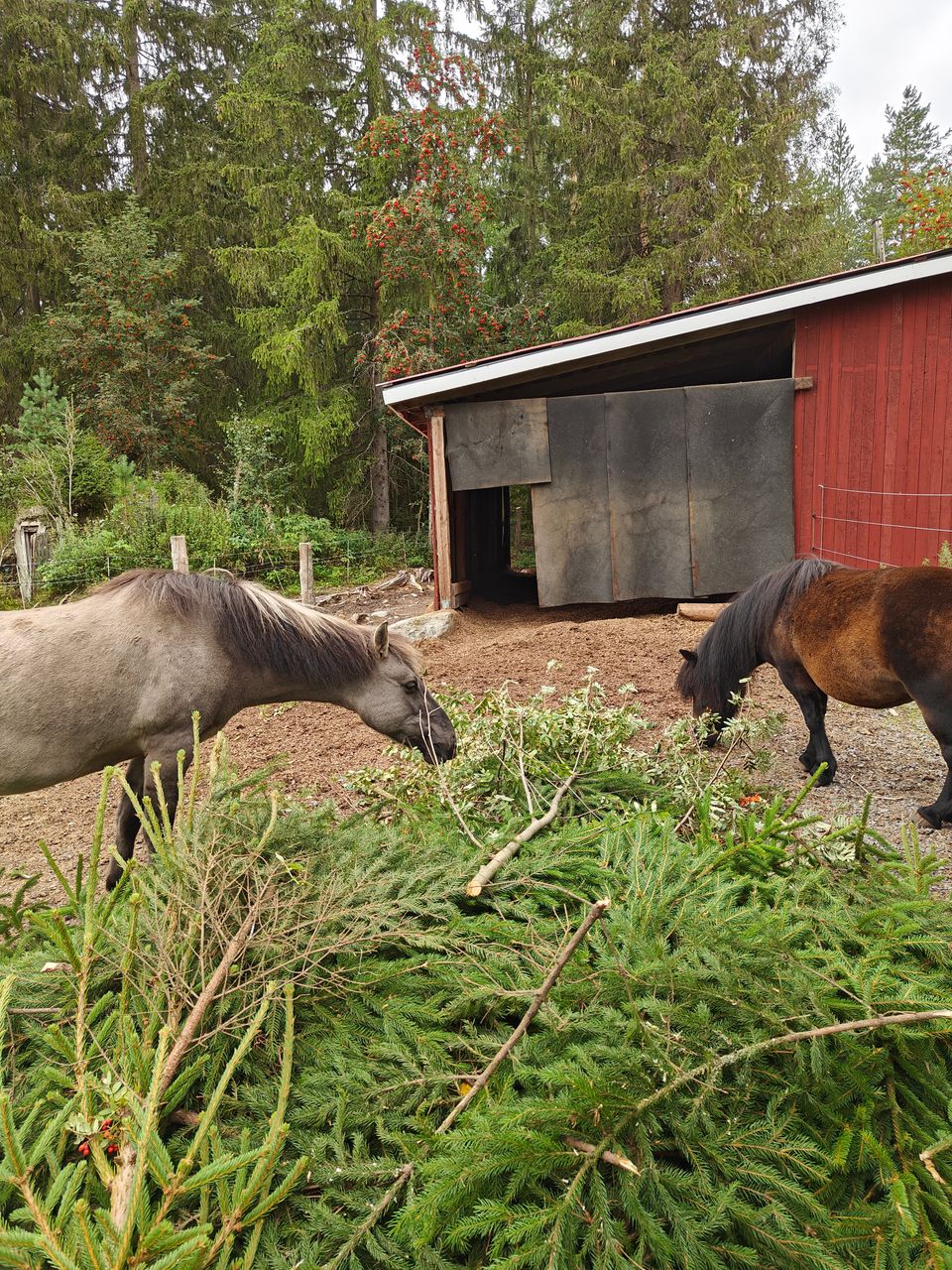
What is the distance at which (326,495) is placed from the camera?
59.4ft

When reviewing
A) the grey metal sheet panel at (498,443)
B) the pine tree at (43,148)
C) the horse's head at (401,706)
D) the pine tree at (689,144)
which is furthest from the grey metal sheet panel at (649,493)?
the pine tree at (43,148)

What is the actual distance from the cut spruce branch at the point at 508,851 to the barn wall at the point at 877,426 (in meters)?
7.47

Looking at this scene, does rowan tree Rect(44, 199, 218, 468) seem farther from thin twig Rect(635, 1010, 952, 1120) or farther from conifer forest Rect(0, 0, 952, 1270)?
thin twig Rect(635, 1010, 952, 1120)

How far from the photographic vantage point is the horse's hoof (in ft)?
12.0

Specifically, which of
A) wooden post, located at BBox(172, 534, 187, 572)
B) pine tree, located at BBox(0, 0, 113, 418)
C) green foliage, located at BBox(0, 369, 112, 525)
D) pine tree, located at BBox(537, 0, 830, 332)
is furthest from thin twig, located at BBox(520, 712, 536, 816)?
pine tree, located at BBox(0, 0, 113, 418)

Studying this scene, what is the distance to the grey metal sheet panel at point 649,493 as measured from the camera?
30.4 feet

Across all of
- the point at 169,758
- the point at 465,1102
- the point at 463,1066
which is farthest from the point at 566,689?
the point at 465,1102

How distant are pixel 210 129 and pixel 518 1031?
23527 mm

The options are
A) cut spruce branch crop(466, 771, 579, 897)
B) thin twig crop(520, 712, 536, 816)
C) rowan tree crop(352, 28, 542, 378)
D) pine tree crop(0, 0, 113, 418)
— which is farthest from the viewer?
pine tree crop(0, 0, 113, 418)

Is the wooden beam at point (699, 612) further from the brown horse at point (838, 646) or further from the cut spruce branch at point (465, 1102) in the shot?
the cut spruce branch at point (465, 1102)

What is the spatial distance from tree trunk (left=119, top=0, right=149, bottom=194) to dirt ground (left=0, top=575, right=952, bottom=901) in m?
17.0

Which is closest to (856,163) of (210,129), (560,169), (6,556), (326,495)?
(560,169)

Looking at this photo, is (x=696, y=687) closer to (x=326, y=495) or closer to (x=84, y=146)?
(x=326, y=495)

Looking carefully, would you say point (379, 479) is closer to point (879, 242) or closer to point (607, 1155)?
point (607, 1155)
